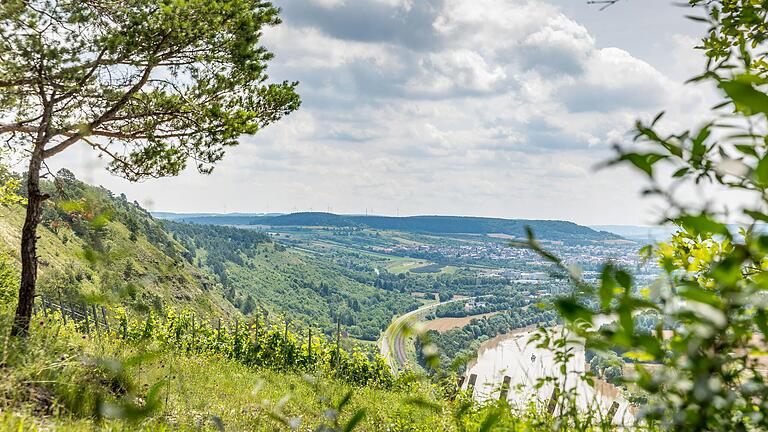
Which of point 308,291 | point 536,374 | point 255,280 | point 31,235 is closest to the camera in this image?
point 536,374

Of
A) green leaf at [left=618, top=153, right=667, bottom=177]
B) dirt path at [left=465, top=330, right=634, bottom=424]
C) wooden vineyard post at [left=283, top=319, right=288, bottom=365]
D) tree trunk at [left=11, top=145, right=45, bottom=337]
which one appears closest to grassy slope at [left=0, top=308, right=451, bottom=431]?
dirt path at [left=465, top=330, right=634, bottom=424]

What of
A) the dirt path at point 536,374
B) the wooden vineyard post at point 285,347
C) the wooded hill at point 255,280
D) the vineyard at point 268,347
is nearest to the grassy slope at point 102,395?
the dirt path at point 536,374

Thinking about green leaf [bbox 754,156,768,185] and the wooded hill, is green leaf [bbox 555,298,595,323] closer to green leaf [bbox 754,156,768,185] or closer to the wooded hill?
green leaf [bbox 754,156,768,185]

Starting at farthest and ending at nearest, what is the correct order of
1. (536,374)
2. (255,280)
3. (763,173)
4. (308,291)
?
(255,280) → (308,291) → (536,374) → (763,173)

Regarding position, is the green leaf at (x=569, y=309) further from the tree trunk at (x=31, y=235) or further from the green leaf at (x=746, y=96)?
the tree trunk at (x=31, y=235)

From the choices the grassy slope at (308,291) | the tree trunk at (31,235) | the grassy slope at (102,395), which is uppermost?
the tree trunk at (31,235)

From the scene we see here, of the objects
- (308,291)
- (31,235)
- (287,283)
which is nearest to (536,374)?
(31,235)

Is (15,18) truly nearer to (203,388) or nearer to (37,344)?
(37,344)

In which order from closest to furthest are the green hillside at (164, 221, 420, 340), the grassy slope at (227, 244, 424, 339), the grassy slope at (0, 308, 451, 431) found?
the grassy slope at (0, 308, 451, 431) → the green hillside at (164, 221, 420, 340) → the grassy slope at (227, 244, 424, 339)

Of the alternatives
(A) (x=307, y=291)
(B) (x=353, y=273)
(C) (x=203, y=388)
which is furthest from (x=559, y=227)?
(C) (x=203, y=388)

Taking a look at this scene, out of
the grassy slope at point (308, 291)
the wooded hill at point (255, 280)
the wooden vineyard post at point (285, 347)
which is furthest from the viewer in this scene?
the grassy slope at point (308, 291)

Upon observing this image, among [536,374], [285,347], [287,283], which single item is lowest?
[287,283]

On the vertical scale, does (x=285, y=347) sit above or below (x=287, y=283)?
above

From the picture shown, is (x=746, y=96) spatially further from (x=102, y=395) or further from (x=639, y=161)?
(x=102, y=395)
